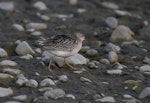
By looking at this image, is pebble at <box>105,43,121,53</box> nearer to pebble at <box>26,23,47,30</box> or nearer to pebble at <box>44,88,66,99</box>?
pebble at <box>26,23,47,30</box>

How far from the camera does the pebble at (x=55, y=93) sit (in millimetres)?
7371

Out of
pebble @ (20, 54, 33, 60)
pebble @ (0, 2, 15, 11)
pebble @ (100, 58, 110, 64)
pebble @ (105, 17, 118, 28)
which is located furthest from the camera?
pebble @ (0, 2, 15, 11)

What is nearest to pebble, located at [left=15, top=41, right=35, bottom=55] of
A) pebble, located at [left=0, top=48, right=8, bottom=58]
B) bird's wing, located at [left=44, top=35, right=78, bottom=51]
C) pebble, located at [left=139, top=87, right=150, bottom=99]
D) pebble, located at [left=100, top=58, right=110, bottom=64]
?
pebble, located at [left=0, top=48, right=8, bottom=58]

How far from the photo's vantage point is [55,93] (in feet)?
24.4

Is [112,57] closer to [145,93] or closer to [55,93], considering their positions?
[145,93]

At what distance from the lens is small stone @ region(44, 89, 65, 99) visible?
7.37m

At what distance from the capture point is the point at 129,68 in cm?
920

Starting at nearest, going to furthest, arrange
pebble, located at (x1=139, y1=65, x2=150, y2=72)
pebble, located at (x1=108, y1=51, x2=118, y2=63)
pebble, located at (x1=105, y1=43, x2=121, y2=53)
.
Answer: pebble, located at (x1=139, y1=65, x2=150, y2=72), pebble, located at (x1=108, y1=51, x2=118, y2=63), pebble, located at (x1=105, y1=43, x2=121, y2=53)

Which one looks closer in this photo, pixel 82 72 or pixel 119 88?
pixel 119 88

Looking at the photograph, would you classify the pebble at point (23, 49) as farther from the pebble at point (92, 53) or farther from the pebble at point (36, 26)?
the pebble at point (36, 26)

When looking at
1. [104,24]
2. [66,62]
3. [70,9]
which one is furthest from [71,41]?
[70,9]

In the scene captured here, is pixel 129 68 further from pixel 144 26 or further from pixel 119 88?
pixel 144 26

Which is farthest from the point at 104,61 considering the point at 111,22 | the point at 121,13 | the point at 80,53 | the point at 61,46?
the point at 121,13

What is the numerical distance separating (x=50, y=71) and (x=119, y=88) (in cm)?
116
